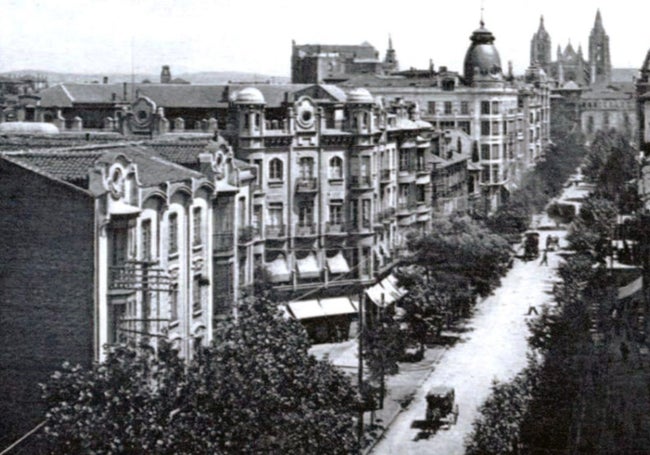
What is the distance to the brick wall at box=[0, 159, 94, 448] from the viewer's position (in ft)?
117

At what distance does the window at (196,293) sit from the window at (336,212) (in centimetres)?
2539

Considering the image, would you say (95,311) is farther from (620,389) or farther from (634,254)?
(634,254)

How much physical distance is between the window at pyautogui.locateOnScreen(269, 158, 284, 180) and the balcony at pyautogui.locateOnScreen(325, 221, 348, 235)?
4686 millimetres

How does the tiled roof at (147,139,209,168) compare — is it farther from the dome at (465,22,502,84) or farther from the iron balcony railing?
the dome at (465,22,502,84)

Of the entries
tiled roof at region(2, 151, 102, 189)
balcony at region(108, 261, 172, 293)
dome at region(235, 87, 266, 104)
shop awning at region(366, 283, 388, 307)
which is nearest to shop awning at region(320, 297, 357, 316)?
shop awning at region(366, 283, 388, 307)

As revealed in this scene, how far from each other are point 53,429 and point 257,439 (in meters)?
5.55

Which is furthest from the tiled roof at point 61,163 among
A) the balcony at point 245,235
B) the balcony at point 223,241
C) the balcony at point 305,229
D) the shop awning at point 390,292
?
the shop awning at point 390,292

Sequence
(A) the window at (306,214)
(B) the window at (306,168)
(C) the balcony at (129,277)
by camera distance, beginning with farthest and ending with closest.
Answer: (A) the window at (306,214) < (B) the window at (306,168) < (C) the balcony at (129,277)

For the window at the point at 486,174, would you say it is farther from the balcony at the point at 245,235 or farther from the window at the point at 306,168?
the balcony at the point at 245,235

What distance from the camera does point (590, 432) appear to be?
42.5 m

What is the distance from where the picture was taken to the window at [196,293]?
145 feet

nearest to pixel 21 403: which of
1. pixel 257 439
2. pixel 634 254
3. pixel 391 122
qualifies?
pixel 257 439

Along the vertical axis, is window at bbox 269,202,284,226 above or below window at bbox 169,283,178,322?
above

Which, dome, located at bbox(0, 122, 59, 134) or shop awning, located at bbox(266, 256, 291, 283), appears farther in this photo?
shop awning, located at bbox(266, 256, 291, 283)
